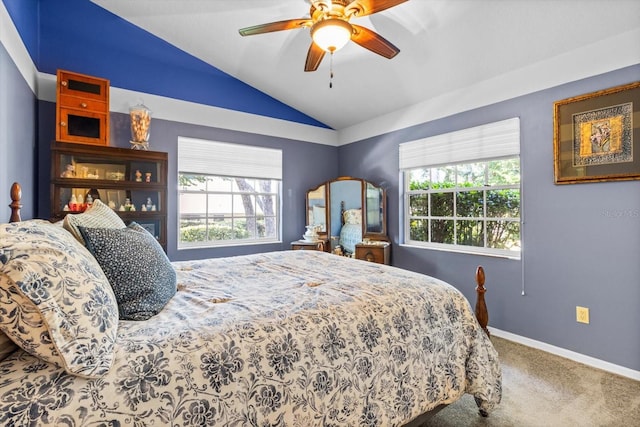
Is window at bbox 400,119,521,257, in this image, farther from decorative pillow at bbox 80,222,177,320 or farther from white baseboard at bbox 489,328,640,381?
decorative pillow at bbox 80,222,177,320

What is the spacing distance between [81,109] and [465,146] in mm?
3744

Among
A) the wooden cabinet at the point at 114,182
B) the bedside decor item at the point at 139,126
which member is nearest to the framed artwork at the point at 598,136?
the wooden cabinet at the point at 114,182

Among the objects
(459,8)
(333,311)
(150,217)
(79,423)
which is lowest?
(79,423)

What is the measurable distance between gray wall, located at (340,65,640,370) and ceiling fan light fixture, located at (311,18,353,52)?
1.97 meters

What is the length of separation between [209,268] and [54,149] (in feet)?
6.27

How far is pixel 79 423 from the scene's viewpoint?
2.45ft

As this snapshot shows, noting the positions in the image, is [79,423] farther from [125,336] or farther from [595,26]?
[595,26]

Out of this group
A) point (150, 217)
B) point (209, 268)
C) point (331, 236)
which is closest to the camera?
point (209, 268)

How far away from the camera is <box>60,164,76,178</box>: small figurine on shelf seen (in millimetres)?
2793

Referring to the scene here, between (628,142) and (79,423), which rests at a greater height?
(628,142)

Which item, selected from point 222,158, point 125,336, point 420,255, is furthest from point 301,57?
point 125,336

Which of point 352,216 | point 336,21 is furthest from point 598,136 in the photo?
point 352,216

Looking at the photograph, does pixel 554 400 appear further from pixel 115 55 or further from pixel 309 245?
pixel 115 55

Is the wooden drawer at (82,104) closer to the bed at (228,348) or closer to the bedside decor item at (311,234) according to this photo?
the bed at (228,348)
